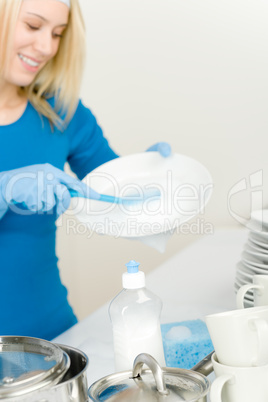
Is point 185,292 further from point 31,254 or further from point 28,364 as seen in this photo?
point 28,364

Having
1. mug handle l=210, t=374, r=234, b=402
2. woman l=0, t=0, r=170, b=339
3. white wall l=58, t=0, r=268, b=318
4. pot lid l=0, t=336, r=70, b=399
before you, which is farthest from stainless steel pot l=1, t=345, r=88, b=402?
white wall l=58, t=0, r=268, b=318

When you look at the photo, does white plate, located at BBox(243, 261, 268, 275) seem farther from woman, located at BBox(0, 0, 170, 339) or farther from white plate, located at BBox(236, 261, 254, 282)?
woman, located at BBox(0, 0, 170, 339)

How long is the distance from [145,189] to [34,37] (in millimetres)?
427

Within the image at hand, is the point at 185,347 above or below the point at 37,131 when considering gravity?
below

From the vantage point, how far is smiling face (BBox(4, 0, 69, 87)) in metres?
1.22

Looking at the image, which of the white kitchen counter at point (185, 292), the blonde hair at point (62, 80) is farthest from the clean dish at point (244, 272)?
the blonde hair at point (62, 80)

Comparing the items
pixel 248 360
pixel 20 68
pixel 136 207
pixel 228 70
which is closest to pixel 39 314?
pixel 136 207

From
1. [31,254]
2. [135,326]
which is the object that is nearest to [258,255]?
[135,326]

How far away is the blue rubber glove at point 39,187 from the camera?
100cm

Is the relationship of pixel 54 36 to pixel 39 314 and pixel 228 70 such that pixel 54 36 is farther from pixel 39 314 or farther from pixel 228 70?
pixel 228 70

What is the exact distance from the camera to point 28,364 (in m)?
0.58

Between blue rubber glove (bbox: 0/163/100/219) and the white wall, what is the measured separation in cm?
179

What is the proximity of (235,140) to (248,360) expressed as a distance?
2.26 m

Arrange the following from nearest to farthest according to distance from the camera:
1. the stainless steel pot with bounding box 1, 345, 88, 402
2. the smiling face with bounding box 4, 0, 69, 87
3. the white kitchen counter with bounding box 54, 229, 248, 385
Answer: the stainless steel pot with bounding box 1, 345, 88, 402 < the white kitchen counter with bounding box 54, 229, 248, 385 < the smiling face with bounding box 4, 0, 69, 87
